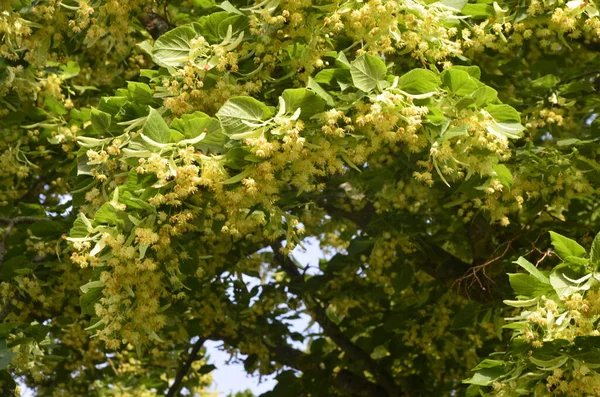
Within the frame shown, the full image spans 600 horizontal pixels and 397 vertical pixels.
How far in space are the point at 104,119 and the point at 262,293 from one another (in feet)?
9.57

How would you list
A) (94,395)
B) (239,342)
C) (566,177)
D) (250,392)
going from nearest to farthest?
(566,177) < (239,342) < (94,395) < (250,392)

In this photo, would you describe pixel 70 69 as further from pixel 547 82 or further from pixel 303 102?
pixel 547 82

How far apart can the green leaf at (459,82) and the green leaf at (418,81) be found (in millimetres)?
56

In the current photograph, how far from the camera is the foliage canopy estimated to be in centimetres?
402

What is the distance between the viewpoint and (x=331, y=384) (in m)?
7.29

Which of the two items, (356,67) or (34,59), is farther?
(34,59)

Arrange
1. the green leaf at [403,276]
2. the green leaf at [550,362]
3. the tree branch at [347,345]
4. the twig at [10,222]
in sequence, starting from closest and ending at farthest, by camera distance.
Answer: the green leaf at [550,362] < the twig at [10,222] < the green leaf at [403,276] < the tree branch at [347,345]

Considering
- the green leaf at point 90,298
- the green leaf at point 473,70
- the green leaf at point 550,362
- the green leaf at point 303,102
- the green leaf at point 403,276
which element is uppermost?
the green leaf at point 303,102

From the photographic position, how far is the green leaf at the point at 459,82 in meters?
4.17

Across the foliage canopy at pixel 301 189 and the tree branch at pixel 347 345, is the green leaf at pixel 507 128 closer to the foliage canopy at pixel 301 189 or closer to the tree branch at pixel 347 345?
the foliage canopy at pixel 301 189

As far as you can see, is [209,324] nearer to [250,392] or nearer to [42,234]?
[42,234]

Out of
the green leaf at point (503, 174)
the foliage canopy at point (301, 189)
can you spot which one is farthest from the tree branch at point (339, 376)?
the green leaf at point (503, 174)

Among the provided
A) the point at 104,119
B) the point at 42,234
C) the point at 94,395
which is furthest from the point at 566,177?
the point at 94,395

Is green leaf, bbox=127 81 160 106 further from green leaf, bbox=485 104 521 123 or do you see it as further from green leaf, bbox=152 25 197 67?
green leaf, bbox=485 104 521 123
